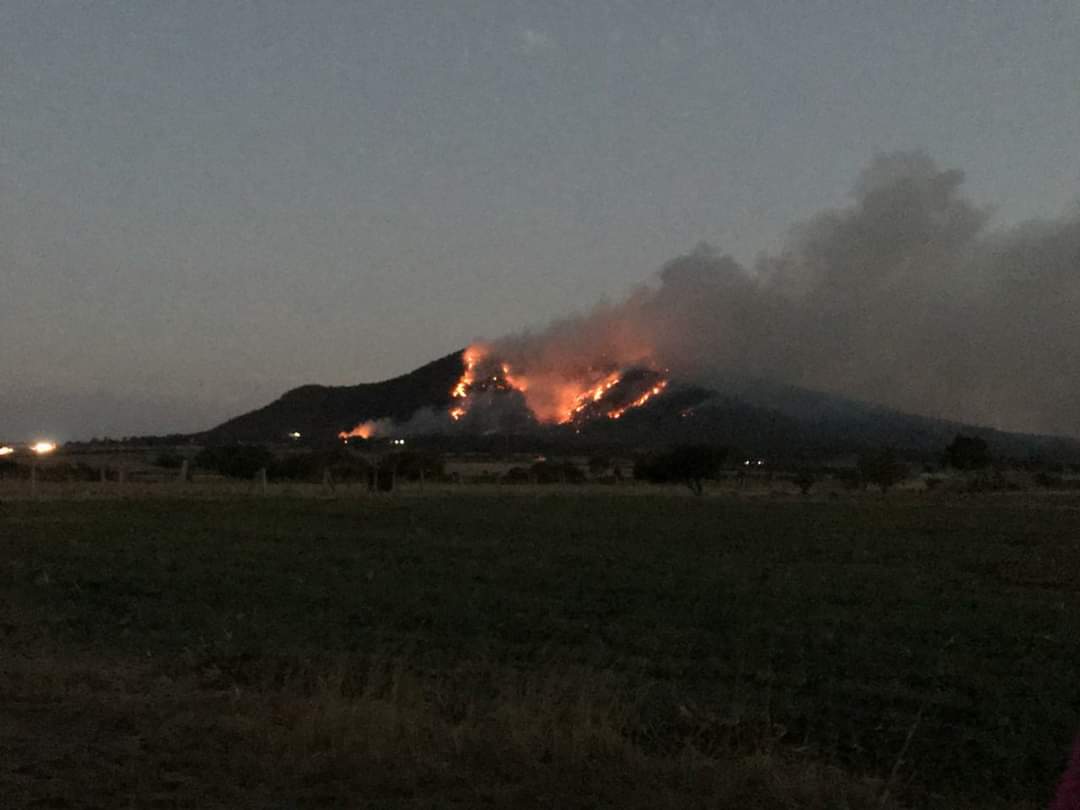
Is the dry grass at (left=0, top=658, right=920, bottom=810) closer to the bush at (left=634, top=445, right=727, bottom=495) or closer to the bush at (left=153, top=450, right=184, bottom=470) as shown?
the bush at (left=634, top=445, right=727, bottom=495)

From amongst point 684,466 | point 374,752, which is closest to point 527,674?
point 374,752

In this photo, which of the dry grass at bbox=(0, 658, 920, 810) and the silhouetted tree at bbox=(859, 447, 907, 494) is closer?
the dry grass at bbox=(0, 658, 920, 810)

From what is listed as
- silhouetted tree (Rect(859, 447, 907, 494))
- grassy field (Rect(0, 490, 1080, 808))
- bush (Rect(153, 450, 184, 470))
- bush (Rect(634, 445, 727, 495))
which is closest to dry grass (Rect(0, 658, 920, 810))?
grassy field (Rect(0, 490, 1080, 808))

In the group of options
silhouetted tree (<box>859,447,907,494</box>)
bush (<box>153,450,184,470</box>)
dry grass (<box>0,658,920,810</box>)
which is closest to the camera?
dry grass (<box>0,658,920,810</box>)

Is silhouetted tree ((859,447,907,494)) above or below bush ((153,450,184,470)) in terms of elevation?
below

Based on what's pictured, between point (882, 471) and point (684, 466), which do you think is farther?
point (684, 466)

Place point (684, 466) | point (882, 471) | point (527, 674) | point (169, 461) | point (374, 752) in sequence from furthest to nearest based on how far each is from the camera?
1. point (169, 461)
2. point (684, 466)
3. point (882, 471)
4. point (527, 674)
5. point (374, 752)

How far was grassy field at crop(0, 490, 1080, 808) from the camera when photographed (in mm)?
7711

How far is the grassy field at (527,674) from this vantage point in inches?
304

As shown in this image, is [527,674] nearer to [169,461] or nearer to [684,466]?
[684,466]

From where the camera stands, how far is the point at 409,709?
9391mm

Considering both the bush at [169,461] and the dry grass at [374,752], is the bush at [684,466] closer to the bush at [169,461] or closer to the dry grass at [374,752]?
the bush at [169,461]

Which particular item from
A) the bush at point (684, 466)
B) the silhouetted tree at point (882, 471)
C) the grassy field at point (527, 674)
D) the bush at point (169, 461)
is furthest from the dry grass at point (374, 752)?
the bush at point (169, 461)

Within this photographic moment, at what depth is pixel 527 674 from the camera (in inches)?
479
